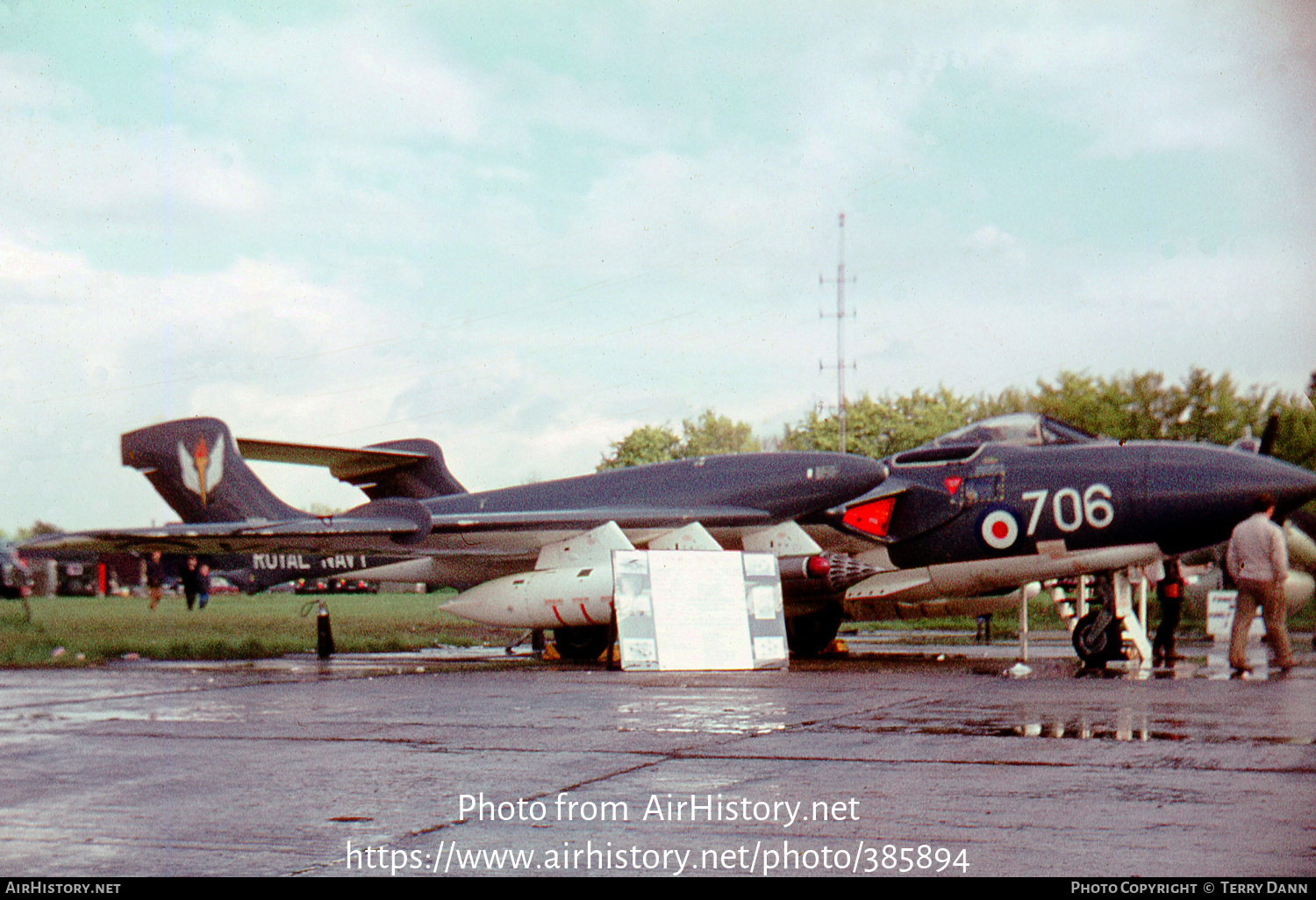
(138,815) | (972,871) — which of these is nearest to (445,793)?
(138,815)

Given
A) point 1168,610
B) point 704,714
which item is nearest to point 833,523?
point 1168,610

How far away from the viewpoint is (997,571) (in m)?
15.2

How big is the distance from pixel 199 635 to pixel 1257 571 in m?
17.3

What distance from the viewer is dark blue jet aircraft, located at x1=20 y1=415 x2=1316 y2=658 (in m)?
13.6

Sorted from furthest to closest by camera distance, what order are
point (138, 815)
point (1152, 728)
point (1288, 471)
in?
point (1288, 471) → point (1152, 728) → point (138, 815)

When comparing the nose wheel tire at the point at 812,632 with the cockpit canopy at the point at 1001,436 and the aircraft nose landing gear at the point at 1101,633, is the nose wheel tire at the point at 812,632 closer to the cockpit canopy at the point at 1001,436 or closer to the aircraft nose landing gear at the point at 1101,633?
the cockpit canopy at the point at 1001,436

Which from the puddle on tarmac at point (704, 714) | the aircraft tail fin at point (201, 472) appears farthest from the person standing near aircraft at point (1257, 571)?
the aircraft tail fin at point (201, 472)

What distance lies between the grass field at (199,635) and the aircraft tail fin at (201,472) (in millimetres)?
1969

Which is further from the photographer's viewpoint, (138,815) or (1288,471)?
(1288,471)

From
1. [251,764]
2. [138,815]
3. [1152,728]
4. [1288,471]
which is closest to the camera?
[138,815]

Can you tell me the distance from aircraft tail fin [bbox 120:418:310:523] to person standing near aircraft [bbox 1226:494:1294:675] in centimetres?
1269

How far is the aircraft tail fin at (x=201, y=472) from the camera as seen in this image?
59.9ft
